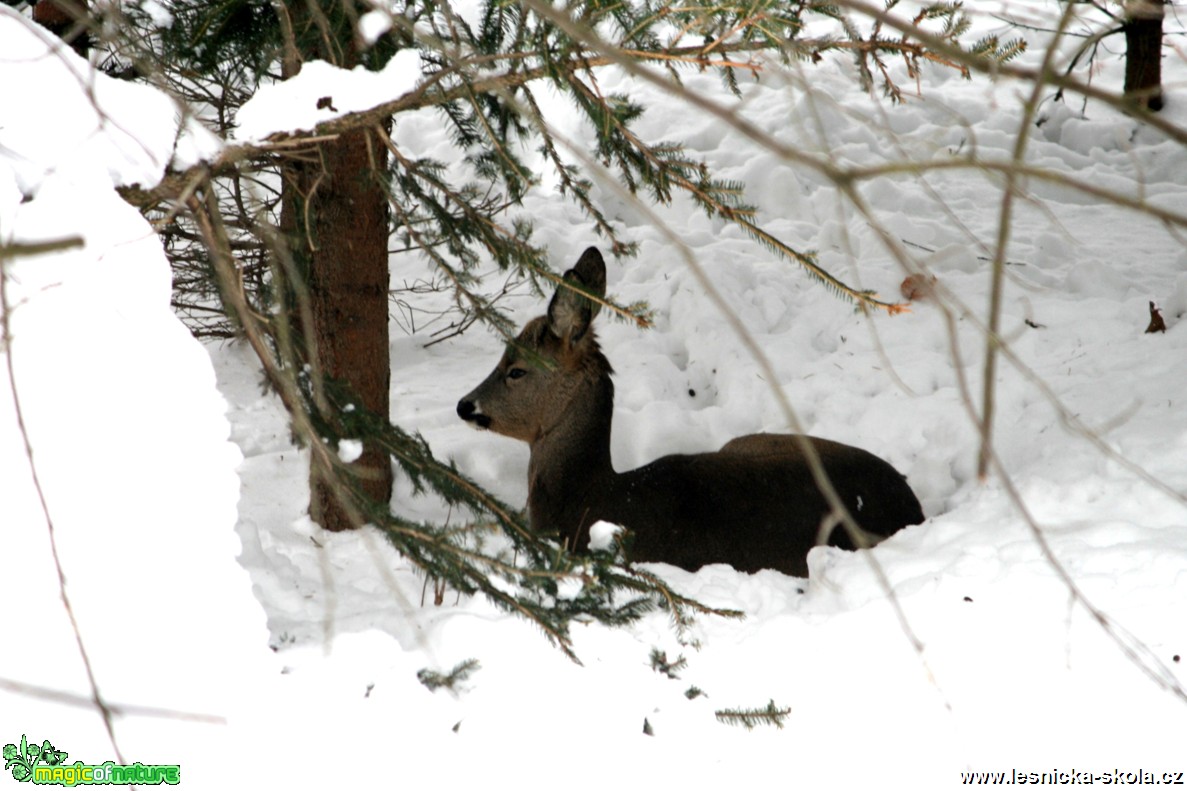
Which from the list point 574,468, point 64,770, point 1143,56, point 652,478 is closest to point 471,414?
point 574,468

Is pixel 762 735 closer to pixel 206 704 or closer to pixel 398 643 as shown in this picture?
pixel 398 643

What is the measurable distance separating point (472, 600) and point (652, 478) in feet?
6.94

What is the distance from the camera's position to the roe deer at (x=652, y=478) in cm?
476

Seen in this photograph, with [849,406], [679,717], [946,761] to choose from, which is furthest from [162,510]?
[849,406]

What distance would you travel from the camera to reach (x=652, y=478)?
5078mm

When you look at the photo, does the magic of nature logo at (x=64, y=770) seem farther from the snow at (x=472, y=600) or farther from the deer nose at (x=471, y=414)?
the deer nose at (x=471, y=414)

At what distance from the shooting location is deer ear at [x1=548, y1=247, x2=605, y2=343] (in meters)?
5.07

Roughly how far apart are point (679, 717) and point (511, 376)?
9.43ft

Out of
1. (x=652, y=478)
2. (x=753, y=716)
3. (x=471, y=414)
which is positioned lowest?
(x=753, y=716)

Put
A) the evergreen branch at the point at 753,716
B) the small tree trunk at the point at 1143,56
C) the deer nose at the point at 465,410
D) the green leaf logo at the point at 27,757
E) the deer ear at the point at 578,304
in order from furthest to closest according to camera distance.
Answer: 1. the small tree trunk at the point at 1143,56
2. the deer nose at the point at 465,410
3. the deer ear at the point at 578,304
4. the evergreen branch at the point at 753,716
5. the green leaf logo at the point at 27,757

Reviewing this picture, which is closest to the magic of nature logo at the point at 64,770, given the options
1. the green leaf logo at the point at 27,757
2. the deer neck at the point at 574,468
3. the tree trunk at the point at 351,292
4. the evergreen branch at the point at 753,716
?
the green leaf logo at the point at 27,757

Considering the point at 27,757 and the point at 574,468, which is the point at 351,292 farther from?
the point at 27,757

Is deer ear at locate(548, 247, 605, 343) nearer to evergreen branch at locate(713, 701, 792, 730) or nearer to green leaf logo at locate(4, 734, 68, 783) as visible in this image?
evergreen branch at locate(713, 701, 792, 730)

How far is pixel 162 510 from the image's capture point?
225 cm
